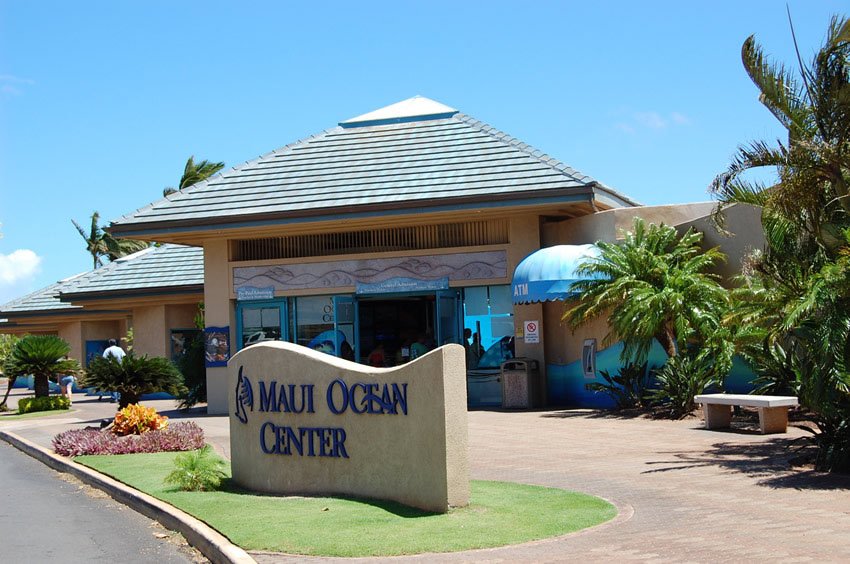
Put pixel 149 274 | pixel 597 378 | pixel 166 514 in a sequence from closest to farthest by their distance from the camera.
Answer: pixel 166 514 → pixel 597 378 → pixel 149 274

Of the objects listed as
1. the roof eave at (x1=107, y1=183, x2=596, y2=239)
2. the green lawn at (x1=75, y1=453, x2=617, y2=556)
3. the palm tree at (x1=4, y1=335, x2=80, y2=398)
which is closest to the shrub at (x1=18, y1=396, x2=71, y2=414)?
the palm tree at (x1=4, y1=335, x2=80, y2=398)

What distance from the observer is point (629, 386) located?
68.1ft

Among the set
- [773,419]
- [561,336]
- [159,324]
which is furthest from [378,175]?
[159,324]

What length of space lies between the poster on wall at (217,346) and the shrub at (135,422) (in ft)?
23.5

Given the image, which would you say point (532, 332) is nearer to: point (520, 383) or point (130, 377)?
point (520, 383)

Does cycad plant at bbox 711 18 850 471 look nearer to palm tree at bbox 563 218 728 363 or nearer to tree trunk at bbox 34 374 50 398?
palm tree at bbox 563 218 728 363

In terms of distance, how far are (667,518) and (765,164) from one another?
5443mm

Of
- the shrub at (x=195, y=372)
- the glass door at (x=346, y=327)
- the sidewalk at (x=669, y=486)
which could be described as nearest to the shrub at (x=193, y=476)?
the sidewalk at (x=669, y=486)

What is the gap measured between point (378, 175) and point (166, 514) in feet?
50.5

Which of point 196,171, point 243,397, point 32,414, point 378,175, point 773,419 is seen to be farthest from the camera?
point 196,171

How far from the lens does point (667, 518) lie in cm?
938

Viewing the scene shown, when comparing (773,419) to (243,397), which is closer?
(243,397)

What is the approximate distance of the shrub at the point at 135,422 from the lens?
17.9m

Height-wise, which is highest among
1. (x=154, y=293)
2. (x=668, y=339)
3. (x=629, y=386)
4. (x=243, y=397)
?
(x=154, y=293)
